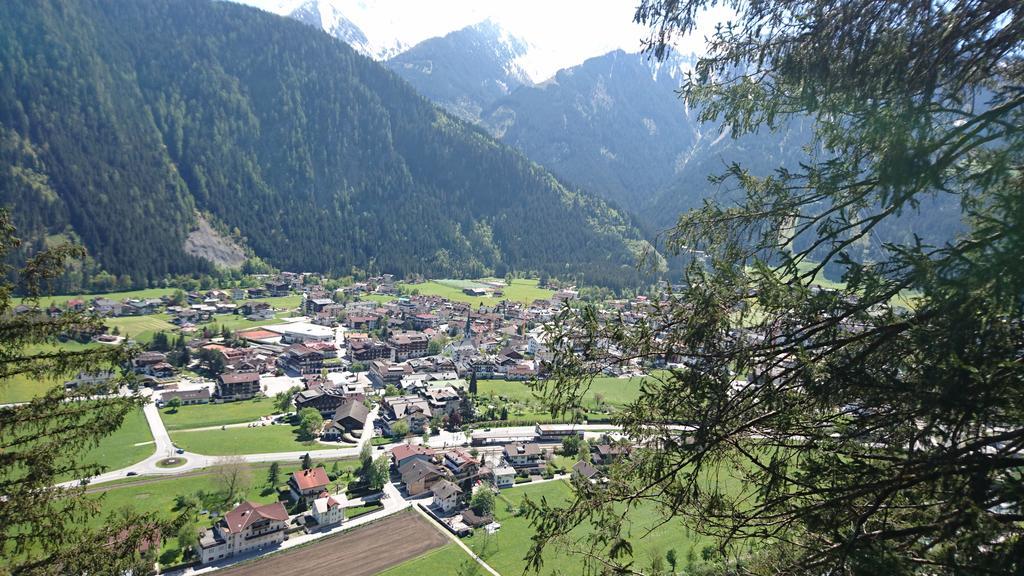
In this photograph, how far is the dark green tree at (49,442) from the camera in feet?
20.5

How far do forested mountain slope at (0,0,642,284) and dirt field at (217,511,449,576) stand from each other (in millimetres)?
79055

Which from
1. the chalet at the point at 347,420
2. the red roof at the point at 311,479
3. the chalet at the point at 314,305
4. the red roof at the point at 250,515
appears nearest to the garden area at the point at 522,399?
the chalet at the point at 347,420

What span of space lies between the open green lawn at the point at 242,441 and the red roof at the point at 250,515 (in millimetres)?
8578

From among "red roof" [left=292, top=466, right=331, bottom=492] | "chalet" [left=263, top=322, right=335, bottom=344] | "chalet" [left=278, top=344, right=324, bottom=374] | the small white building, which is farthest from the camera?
"chalet" [left=263, top=322, right=335, bottom=344]

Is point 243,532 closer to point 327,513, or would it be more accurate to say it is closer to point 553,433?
point 327,513

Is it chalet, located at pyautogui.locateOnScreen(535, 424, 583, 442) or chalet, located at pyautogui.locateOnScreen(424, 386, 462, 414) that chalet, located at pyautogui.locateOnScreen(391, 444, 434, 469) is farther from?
chalet, located at pyautogui.locateOnScreen(535, 424, 583, 442)

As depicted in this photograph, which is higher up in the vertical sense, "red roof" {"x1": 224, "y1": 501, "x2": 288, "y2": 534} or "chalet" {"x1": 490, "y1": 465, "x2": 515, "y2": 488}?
"red roof" {"x1": 224, "y1": 501, "x2": 288, "y2": 534}

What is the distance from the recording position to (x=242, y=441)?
33.5m

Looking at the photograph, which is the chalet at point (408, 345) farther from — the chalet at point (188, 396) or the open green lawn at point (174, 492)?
the open green lawn at point (174, 492)

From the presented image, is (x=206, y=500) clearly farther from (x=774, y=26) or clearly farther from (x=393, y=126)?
(x=393, y=126)

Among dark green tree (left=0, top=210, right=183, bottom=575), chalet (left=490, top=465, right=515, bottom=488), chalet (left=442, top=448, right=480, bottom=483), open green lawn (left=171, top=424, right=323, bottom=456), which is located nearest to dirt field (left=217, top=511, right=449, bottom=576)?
chalet (left=442, top=448, right=480, bottom=483)

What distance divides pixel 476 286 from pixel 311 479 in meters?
75.1

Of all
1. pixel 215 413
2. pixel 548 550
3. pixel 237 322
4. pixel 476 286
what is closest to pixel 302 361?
Answer: pixel 215 413

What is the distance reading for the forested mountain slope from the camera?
311ft
